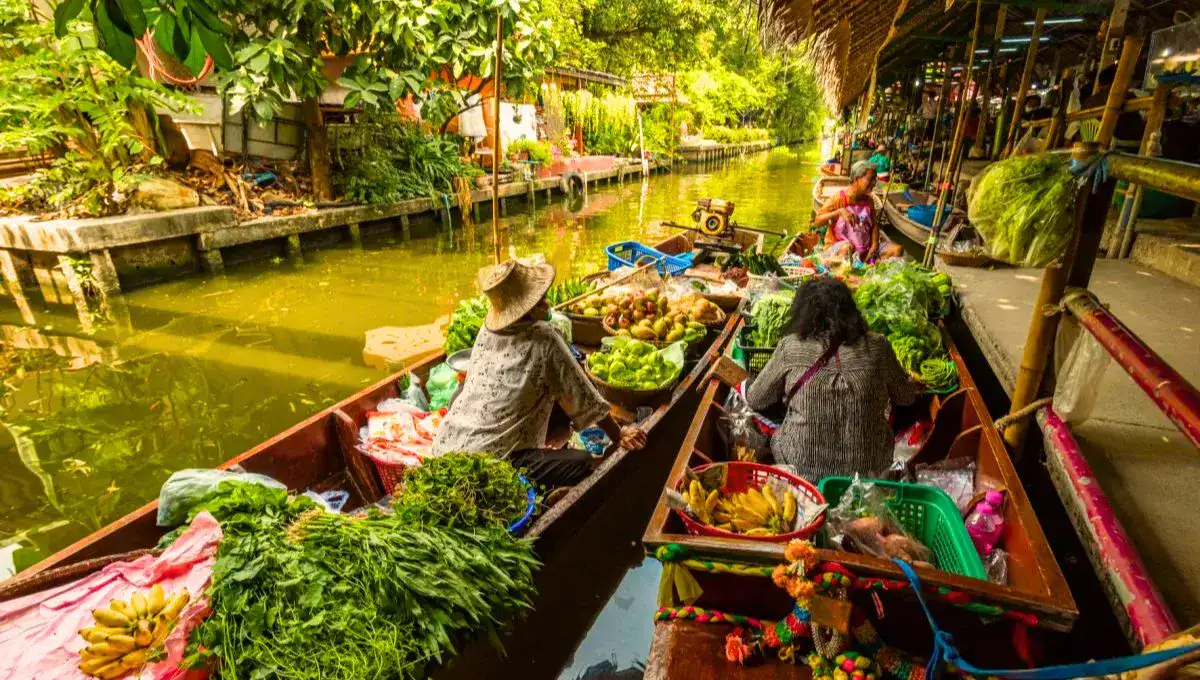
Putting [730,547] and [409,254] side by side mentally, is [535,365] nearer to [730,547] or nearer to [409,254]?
[730,547]

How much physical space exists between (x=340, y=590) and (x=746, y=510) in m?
1.55

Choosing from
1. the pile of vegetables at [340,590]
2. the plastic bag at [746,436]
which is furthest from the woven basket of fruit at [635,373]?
the pile of vegetables at [340,590]

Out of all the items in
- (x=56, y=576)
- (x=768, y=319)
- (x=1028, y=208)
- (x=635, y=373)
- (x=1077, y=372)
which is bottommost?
(x=635, y=373)

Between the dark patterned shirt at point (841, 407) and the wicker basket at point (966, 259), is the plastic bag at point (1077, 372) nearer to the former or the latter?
the dark patterned shirt at point (841, 407)

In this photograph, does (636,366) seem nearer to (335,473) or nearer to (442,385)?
(442,385)

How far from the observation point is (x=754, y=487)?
2562mm

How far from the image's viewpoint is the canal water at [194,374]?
4168 mm

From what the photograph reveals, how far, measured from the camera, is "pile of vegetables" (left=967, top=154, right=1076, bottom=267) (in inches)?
81.4

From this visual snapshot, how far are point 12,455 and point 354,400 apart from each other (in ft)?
11.1

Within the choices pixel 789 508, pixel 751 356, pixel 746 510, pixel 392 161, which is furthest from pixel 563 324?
pixel 392 161

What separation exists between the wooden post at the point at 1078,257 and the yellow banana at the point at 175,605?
3.43 metres

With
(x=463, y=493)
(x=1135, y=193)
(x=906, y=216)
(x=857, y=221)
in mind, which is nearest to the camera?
(x=463, y=493)

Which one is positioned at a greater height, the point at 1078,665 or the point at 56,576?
the point at 1078,665

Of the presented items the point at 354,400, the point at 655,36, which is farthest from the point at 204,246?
the point at 655,36
